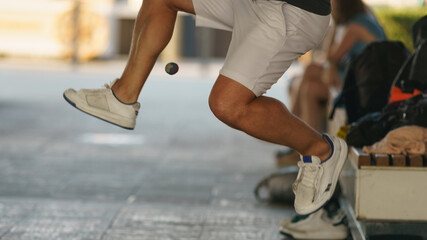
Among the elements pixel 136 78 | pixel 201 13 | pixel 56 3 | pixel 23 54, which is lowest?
pixel 23 54

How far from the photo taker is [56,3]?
20109 mm

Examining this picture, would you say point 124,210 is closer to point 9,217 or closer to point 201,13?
point 9,217

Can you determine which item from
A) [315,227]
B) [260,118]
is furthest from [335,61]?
[260,118]

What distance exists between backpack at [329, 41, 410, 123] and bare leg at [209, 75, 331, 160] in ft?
5.04

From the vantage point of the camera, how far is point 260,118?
3904 mm

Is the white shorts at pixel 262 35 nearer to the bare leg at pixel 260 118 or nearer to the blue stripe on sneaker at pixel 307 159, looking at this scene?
the bare leg at pixel 260 118

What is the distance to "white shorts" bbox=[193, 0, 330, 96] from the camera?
151 inches

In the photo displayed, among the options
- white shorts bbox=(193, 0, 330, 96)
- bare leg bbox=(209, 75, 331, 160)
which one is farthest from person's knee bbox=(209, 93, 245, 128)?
white shorts bbox=(193, 0, 330, 96)

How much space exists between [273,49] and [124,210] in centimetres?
225

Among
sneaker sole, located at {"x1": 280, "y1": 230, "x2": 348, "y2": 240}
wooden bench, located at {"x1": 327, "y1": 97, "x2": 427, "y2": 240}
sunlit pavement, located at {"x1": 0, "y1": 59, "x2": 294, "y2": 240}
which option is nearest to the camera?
wooden bench, located at {"x1": 327, "y1": 97, "x2": 427, "y2": 240}

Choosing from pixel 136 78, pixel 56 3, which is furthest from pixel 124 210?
pixel 56 3

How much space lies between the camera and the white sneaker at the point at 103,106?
4.06 metres

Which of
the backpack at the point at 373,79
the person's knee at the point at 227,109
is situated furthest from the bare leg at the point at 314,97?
the person's knee at the point at 227,109

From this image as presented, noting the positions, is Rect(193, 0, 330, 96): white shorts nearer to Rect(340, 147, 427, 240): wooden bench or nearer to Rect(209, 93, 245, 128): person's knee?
Rect(209, 93, 245, 128): person's knee
